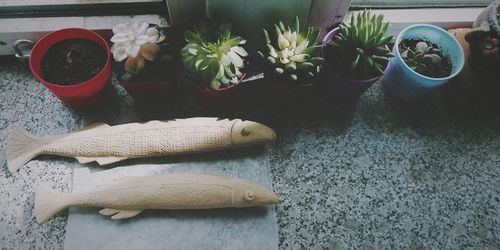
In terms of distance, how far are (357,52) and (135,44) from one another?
0.61m

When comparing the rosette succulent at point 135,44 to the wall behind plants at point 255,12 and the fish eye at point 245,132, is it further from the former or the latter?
the fish eye at point 245,132

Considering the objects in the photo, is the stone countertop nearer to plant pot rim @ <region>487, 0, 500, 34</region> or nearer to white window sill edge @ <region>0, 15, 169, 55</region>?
white window sill edge @ <region>0, 15, 169, 55</region>

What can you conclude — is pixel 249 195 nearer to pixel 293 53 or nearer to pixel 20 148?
pixel 293 53

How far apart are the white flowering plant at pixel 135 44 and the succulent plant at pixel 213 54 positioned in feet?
0.28

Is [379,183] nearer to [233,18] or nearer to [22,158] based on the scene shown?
[233,18]

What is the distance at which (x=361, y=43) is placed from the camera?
3.94ft

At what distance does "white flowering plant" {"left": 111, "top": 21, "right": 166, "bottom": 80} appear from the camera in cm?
114

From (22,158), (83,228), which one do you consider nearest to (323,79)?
(83,228)

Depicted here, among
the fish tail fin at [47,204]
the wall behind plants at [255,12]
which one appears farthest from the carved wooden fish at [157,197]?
the wall behind plants at [255,12]

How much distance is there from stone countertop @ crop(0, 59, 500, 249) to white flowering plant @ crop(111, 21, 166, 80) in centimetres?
23

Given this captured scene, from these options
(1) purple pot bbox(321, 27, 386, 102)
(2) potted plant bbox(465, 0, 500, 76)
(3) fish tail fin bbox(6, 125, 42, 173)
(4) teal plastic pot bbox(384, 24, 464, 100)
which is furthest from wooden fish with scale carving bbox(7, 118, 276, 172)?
(2) potted plant bbox(465, 0, 500, 76)

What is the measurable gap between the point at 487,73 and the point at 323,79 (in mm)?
494

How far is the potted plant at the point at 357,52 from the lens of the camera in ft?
3.90

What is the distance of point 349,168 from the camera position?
132cm
